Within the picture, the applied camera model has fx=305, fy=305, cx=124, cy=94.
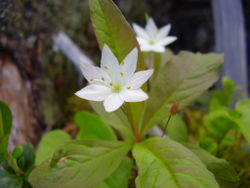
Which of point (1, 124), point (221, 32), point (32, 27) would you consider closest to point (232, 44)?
point (221, 32)

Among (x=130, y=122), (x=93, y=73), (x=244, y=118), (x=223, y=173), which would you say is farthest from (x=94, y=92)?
(x=244, y=118)

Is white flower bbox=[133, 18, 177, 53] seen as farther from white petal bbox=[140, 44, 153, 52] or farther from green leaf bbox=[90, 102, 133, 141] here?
green leaf bbox=[90, 102, 133, 141]

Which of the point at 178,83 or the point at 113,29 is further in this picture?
the point at 178,83

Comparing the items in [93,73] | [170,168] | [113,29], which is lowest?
[170,168]

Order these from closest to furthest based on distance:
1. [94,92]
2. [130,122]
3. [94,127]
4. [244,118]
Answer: [94,92]
[130,122]
[244,118]
[94,127]

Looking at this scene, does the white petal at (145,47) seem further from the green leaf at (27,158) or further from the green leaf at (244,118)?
the green leaf at (27,158)

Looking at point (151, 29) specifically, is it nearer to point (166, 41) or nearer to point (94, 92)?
point (166, 41)

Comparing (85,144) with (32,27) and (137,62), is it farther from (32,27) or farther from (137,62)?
(32,27)

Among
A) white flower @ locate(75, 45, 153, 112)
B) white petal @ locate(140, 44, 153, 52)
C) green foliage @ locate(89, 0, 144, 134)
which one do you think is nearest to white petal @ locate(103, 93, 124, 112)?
white flower @ locate(75, 45, 153, 112)
